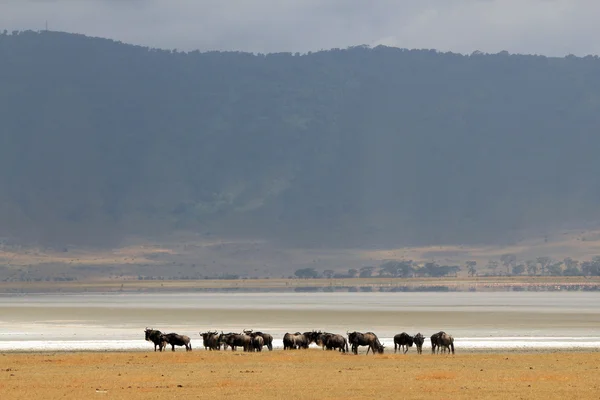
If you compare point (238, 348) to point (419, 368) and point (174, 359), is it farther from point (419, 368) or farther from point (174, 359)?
point (419, 368)

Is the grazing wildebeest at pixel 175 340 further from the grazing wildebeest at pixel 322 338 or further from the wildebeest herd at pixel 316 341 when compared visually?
the grazing wildebeest at pixel 322 338

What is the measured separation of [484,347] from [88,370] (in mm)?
18284

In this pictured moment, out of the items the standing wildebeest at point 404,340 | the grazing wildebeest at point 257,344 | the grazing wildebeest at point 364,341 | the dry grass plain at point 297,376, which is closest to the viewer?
the dry grass plain at point 297,376

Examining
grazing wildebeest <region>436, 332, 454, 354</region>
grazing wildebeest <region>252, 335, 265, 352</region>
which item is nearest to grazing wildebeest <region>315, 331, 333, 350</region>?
grazing wildebeest <region>252, 335, 265, 352</region>

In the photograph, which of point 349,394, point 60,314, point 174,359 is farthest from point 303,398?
point 60,314

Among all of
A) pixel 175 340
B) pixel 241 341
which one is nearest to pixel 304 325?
pixel 175 340

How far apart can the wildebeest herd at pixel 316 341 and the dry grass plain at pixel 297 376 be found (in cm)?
100

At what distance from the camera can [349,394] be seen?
3344 centimetres

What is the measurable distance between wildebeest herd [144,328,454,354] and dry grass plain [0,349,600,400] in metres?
1.00

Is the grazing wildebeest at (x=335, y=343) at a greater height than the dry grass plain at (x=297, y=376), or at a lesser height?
greater

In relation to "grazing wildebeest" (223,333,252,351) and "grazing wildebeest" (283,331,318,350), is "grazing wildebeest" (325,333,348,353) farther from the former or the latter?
"grazing wildebeest" (223,333,252,351)

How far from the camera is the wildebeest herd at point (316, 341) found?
47750mm

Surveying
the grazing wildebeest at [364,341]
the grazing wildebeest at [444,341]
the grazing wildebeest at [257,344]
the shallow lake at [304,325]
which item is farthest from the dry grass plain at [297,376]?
the shallow lake at [304,325]

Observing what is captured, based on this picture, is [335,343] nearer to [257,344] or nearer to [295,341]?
[295,341]
